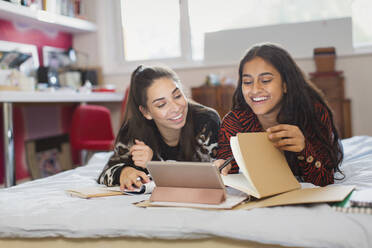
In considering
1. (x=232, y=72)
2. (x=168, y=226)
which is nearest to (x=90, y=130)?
(x=232, y=72)

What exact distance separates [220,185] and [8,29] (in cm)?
272

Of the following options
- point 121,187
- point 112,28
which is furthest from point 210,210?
point 112,28

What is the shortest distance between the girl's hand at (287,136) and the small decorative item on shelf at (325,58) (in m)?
2.23

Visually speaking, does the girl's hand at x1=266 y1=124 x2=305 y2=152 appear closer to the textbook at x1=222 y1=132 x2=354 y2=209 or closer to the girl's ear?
the textbook at x1=222 y1=132 x2=354 y2=209

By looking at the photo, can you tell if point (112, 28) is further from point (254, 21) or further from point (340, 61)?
point (340, 61)

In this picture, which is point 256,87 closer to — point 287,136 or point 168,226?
point 287,136

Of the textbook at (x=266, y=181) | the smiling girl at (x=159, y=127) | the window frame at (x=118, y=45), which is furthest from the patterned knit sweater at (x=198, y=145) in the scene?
the window frame at (x=118, y=45)

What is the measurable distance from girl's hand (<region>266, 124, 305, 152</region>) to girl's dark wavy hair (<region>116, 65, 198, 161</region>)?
1.39 ft

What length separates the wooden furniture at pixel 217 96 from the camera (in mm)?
3180

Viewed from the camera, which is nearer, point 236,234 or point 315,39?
point 236,234

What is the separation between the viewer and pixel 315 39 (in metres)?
3.32

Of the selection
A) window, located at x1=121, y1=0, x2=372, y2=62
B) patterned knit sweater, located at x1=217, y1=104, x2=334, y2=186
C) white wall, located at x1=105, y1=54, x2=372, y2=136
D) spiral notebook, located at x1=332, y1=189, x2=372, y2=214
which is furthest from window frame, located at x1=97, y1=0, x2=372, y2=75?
spiral notebook, located at x1=332, y1=189, x2=372, y2=214

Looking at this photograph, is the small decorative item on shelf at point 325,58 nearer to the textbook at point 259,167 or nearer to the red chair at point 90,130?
the red chair at point 90,130

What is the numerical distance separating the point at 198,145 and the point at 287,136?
0.45m
